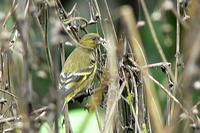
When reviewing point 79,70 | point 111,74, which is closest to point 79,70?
point 79,70

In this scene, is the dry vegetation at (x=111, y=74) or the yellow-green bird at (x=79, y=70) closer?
the dry vegetation at (x=111, y=74)

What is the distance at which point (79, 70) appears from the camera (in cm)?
394

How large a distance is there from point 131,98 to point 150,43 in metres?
2.98

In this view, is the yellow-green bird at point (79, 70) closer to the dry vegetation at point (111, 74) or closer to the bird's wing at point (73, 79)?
the bird's wing at point (73, 79)

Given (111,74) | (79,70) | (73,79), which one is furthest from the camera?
(79,70)

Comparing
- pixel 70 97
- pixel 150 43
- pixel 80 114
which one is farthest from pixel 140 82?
pixel 150 43

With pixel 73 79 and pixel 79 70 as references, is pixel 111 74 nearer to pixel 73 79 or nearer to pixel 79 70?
pixel 73 79

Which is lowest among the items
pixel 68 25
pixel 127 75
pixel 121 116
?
pixel 121 116

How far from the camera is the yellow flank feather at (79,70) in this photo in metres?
3.54

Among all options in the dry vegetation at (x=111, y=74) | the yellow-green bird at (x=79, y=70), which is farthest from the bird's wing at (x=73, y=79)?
the dry vegetation at (x=111, y=74)

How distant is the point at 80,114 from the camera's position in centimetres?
374

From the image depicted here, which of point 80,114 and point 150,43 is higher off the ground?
point 150,43

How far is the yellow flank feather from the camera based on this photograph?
3.54 meters

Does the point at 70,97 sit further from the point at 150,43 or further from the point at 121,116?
the point at 150,43
